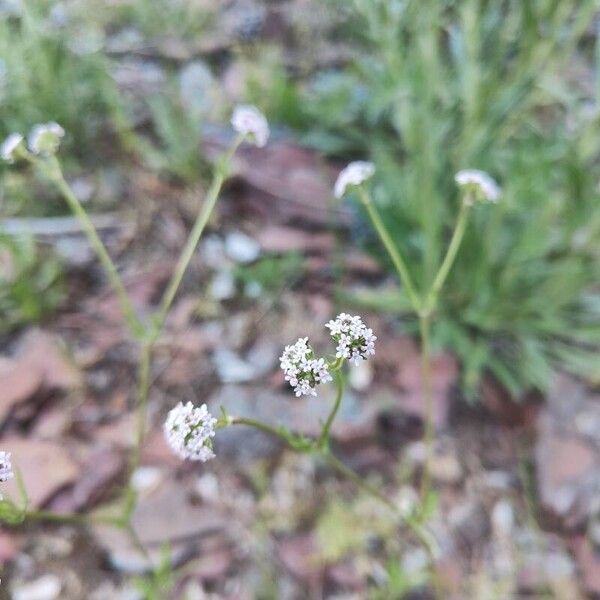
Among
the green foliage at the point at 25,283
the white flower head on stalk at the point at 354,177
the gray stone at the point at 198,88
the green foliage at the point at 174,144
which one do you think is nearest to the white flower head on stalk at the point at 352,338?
the white flower head on stalk at the point at 354,177

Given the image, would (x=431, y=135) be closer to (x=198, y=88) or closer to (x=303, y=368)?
(x=198, y=88)

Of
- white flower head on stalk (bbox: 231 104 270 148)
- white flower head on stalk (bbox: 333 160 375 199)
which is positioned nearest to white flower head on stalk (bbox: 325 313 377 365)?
white flower head on stalk (bbox: 333 160 375 199)

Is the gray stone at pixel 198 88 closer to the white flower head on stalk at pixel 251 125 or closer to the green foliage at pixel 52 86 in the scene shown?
the green foliage at pixel 52 86

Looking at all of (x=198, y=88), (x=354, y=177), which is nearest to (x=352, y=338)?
(x=354, y=177)

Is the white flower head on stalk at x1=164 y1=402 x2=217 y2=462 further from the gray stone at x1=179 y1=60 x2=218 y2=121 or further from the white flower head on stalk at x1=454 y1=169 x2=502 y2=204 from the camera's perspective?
the gray stone at x1=179 y1=60 x2=218 y2=121

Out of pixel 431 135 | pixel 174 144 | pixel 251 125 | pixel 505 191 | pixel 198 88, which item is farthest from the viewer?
pixel 198 88

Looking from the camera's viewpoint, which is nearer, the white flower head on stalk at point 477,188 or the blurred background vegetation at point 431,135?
the white flower head on stalk at point 477,188

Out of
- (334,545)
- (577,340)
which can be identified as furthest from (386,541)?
(577,340)
